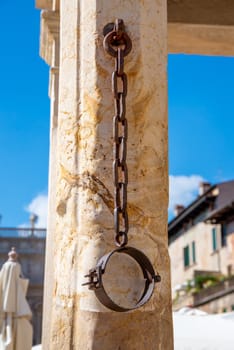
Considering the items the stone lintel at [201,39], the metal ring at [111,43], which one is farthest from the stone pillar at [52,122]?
the metal ring at [111,43]

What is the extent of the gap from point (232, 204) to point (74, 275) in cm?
3035

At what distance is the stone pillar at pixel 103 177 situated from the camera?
A: 8.51 ft

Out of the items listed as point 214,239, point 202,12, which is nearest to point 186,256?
point 214,239

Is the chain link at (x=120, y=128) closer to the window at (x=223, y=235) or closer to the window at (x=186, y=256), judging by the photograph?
the window at (x=223, y=235)

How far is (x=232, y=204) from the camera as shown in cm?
3244

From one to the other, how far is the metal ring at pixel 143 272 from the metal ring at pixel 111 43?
0.82 metres

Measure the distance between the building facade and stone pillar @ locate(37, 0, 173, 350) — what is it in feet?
→ 83.6

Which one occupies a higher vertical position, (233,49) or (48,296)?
(233,49)

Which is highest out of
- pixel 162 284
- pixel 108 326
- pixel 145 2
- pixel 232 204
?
pixel 232 204

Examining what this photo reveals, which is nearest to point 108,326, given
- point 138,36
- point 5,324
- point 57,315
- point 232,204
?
point 57,315

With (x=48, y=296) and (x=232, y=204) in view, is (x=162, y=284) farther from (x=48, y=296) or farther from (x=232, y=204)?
(x=232, y=204)

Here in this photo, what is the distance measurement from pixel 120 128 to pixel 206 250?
36154mm

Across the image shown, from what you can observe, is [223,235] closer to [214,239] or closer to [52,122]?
[214,239]

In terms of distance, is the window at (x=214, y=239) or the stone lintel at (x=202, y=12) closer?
the stone lintel at (x=202, y=12)
